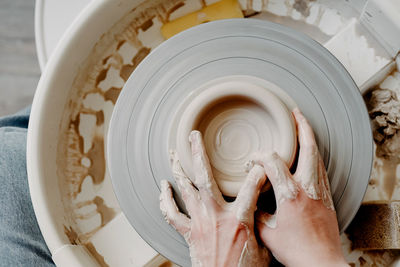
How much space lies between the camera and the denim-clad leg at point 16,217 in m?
1.42

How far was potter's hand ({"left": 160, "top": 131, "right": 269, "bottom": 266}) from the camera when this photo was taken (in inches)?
39.6

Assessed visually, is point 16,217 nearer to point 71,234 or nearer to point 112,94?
point 71,234

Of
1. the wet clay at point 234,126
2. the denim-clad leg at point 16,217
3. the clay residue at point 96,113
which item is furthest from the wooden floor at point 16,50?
the wet clay at point 234,126

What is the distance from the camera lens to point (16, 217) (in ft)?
4.77

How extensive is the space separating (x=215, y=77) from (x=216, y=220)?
431 millimetres

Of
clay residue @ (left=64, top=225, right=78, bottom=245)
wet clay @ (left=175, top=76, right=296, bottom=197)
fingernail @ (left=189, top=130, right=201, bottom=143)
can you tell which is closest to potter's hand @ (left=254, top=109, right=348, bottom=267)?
wet clay @ (left=175, top=76, right=296, bottom=197)

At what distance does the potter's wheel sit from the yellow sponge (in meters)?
0.22

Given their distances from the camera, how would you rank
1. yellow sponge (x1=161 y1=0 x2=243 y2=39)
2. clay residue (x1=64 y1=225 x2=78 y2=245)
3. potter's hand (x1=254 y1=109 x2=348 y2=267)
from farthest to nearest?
yellow sponge (x1=161 y1=0 x2=243 y2=39) → clay residue (x1=64 y1=225 x2=78 y2=245) → potter's hand (x1=254 y1=109 x2=348 y2=267)

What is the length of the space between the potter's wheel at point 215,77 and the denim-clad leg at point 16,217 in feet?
1.75

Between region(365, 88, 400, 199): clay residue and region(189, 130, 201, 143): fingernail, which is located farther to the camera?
region(365, 88, 400, 199): clay residue

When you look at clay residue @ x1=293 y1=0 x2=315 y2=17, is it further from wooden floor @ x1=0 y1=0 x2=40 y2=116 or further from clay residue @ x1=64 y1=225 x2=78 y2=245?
wooden floor @ x1=0 y1=0 x2=40 y2=116

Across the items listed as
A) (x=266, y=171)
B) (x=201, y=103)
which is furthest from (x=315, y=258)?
(x=201, y=103)

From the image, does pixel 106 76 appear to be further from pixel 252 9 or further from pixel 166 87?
pixel 252 9

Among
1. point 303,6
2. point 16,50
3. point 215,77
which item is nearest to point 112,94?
point 215,77
